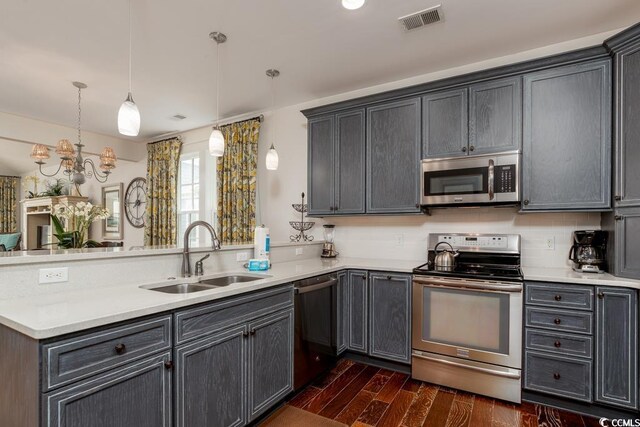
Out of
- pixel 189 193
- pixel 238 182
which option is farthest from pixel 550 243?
pixel 189 193

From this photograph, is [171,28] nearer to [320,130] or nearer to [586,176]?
[320,130]

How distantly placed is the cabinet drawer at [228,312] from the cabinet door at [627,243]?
225cm

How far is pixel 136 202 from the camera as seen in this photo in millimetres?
6047

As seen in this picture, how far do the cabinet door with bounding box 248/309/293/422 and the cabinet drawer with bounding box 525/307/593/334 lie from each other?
1.72 metres

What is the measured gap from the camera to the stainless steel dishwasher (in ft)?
7.88

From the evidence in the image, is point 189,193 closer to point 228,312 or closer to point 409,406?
point 228,312

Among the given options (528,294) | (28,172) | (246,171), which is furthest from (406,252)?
(28,172)

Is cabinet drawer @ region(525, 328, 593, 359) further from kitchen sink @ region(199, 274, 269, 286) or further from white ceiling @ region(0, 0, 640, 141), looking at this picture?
white ceiling @ region(0, 0, 640, 141)

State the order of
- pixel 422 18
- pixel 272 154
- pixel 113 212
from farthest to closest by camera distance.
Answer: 1. pixel 113 212
2. pixel 272 154
3. pixel 422 18

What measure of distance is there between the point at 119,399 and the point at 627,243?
3.05 m

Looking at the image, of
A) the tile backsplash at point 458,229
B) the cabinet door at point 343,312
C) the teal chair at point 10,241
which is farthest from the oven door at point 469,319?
the teal chair at point 10,241

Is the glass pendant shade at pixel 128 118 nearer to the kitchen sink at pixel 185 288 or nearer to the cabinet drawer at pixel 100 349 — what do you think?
the kitchen sink at pixel 185 288

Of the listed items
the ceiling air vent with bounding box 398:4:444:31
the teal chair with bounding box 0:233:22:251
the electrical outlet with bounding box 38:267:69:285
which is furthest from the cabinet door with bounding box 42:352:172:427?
the teal chair with bounding box 0:233:22:251

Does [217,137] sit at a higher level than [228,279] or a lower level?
higher
